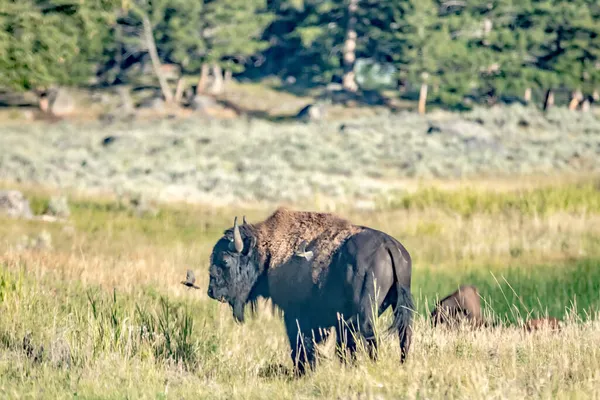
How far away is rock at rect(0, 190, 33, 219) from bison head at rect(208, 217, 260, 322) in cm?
1321

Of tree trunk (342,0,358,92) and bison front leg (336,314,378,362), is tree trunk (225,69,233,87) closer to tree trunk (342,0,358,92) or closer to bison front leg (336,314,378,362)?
tree trunk (342,0,358,92)

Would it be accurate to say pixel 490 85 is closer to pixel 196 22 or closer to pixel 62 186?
pixel 196 22

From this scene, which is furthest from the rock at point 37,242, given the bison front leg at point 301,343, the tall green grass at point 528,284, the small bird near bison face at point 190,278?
the bison front leg at point 301,343

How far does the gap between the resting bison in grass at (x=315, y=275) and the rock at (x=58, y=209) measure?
1370 cm

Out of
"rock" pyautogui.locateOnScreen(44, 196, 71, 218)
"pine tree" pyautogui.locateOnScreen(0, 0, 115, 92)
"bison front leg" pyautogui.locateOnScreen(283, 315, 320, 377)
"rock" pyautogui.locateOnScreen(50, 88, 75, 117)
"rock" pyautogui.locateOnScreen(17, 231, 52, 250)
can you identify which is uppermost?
"pine tree" pyautogui.locateOnScreen(0, 0, 115, 92)

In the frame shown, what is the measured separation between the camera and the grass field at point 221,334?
267 inches

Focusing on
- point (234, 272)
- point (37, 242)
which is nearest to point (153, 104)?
point (37, 242)

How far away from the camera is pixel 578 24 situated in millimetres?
60625

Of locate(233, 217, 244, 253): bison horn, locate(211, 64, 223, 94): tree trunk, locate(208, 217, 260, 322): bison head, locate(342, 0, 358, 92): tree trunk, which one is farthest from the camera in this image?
locate(211, 64, 223, 94): tree trunk

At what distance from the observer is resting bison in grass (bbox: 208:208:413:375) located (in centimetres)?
737

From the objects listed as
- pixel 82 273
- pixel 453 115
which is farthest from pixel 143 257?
pixel 453 115

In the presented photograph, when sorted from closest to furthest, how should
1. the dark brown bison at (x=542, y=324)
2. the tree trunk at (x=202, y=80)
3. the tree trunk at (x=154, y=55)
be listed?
the dark brown bison at (x=542, y=324) → the tree trunk at (x=154, y=55) → the tree trunk at (x=202, y=80)

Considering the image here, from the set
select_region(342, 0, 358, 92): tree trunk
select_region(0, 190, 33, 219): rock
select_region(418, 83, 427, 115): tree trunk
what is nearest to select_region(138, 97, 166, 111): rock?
select_region(342, 0, 358, 92): tree trunk

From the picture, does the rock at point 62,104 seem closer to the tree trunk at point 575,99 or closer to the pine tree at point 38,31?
the tree trunk at point 575,99
